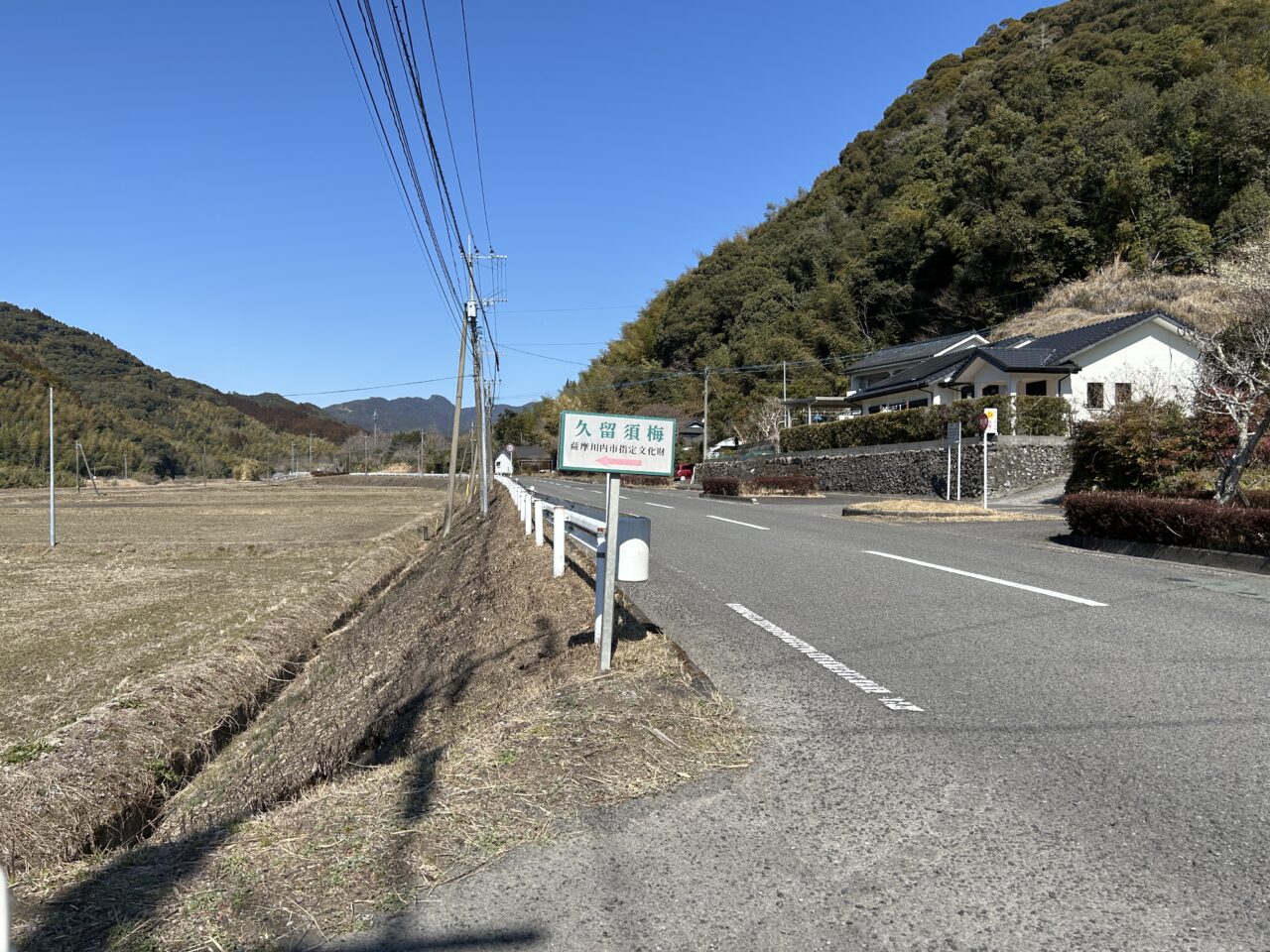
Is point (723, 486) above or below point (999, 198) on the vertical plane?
below

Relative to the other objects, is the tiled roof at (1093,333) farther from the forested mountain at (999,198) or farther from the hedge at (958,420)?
the forested mountain at (999,198)

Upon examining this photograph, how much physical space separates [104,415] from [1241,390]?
4866 inches

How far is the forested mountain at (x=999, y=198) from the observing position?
4431 centimetres

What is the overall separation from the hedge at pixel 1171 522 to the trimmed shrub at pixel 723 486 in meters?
19.1

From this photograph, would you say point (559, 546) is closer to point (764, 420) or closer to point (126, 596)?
point (126, 596)

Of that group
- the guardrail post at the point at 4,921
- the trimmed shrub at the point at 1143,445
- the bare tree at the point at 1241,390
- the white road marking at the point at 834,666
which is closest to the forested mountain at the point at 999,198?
the bare tree at the point at 1241,390

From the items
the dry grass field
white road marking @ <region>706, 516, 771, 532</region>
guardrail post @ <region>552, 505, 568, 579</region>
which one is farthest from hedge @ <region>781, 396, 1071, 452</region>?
guardrail post @ <region>552, 505, 568, 579</region>

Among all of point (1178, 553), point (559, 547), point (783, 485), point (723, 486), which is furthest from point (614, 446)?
point (723, 486)

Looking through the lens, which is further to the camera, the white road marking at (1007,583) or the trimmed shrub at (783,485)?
the trimmed shrub at (783,485)

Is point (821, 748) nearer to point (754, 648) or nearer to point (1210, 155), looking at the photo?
point (754, 648)

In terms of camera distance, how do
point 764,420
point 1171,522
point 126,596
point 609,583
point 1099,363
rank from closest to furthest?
point 609,583, point 1171,522, point 126,596, point 1099,363, point 764,420

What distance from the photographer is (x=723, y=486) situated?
3319 centimetres

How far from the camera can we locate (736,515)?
65.0ft

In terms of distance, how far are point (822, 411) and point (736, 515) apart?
121 ft
